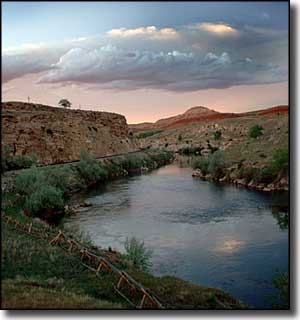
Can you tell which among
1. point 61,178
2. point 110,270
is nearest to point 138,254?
point 110,270

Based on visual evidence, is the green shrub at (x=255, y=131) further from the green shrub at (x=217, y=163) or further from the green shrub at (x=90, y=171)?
the green shrub at (x=90, y=171)

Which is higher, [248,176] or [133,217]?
[248,176]

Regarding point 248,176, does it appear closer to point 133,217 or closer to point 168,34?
point 133,217

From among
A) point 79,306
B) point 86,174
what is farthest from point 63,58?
point 86,174

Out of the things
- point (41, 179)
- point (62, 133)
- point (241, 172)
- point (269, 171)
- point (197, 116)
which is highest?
point (62, 133)

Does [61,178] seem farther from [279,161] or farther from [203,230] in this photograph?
Result: [279,161]

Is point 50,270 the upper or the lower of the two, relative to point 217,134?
lower
